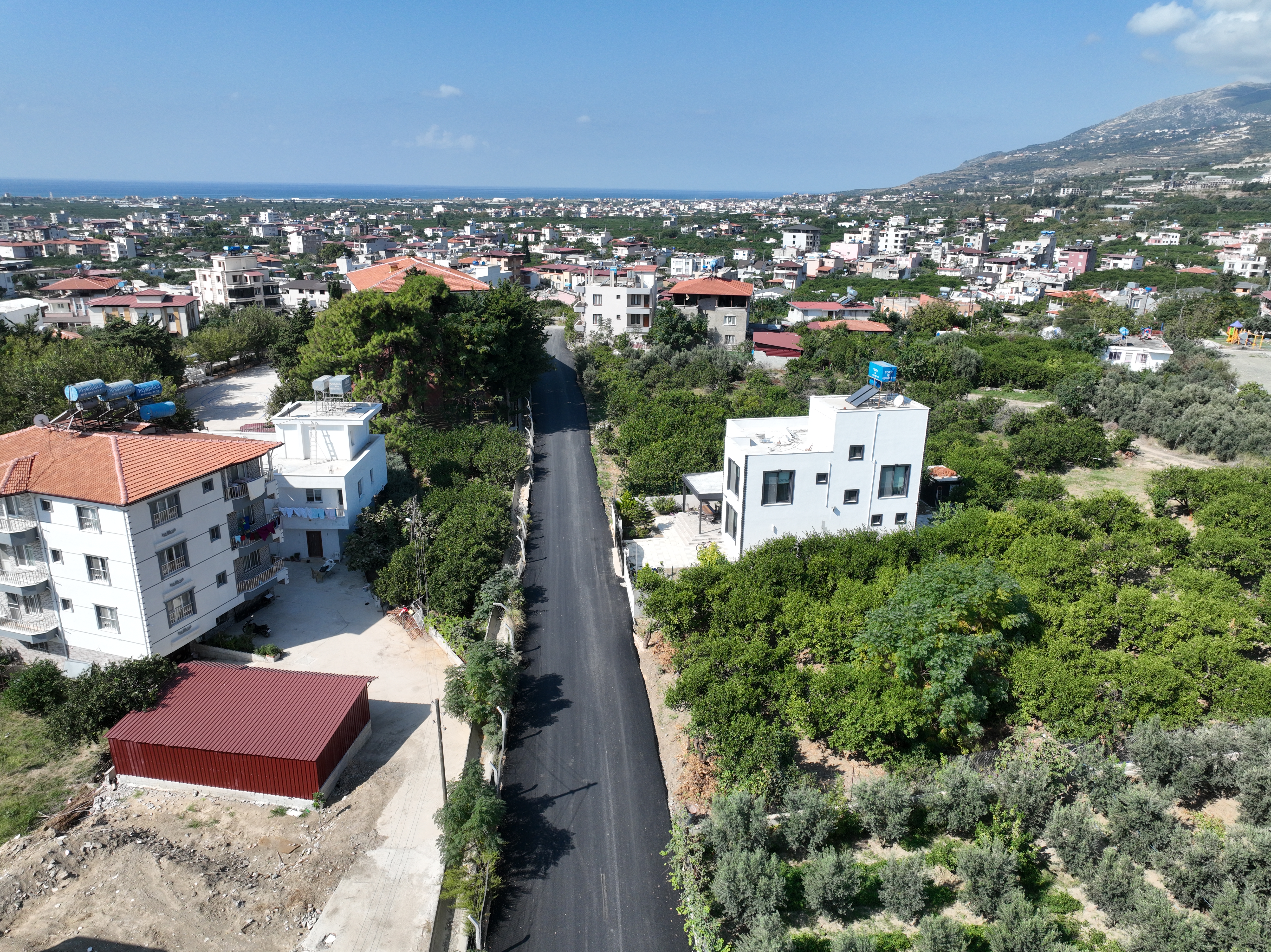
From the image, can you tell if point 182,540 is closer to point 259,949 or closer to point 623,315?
point 259,949

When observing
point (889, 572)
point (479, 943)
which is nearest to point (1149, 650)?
point (889, 572)

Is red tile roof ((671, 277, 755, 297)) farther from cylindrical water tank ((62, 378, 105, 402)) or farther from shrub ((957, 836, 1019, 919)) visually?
shrub ((957, 836, 1019, 919))

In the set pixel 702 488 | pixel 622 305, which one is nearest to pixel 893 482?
pixel 702 488

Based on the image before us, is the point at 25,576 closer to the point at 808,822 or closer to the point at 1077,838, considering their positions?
the point at 808,822

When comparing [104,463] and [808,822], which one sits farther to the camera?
[104,463]

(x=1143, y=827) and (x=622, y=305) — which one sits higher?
(x=622, y=305)

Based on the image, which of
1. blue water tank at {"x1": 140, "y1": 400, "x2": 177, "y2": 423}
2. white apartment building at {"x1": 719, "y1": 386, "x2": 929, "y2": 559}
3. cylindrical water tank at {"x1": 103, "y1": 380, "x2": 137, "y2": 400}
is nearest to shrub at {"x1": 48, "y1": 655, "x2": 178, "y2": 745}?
cylindrical water tank at {"x1": 103, "y1": 380, "x2": 137, "y2": 400}
